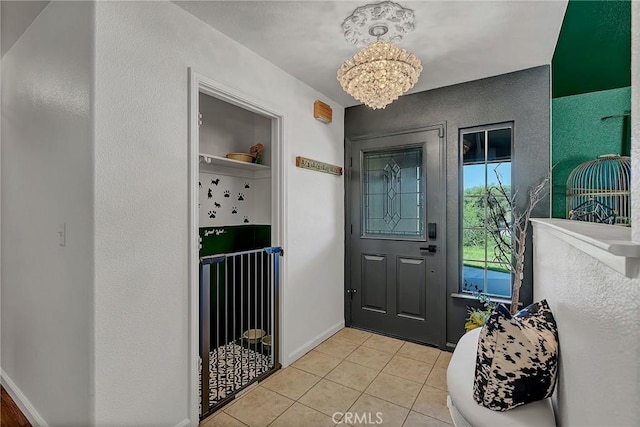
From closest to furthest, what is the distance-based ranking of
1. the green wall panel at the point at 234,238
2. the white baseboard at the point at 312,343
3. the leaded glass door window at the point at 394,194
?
the white baseboard at the point at 312,343
the green wall panel at the point at 234,238
the leaded glass door window at the point at 394,194

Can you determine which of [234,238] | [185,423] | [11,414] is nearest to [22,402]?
[11,414]

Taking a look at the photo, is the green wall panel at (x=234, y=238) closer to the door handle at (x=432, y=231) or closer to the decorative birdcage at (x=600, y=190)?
the door handle at (x=432, y=231)

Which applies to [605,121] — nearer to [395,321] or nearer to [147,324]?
[395,321]

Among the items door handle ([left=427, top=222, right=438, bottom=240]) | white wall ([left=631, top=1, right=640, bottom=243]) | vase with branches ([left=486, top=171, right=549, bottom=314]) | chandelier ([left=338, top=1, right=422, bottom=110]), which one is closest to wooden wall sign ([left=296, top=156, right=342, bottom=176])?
chandelier ([left=338, top=1, right=422, bottom=110])

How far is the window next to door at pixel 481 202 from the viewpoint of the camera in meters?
2.74

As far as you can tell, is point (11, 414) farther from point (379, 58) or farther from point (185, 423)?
point (379, 58)

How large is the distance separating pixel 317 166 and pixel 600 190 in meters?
2.45

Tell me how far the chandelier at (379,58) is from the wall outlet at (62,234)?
5.76 feet

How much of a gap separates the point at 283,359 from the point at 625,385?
2.40m

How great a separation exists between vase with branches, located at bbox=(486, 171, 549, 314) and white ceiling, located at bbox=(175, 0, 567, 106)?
3.21 feet

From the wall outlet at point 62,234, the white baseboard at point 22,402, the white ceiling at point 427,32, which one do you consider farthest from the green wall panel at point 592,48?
the white baseboard at point 22,402

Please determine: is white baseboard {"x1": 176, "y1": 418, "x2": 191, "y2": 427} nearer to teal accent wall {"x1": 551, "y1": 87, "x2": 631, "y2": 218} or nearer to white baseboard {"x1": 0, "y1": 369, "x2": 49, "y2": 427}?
white baseboard {"x1": 0, "y1": 369, "x2": 49, "y2": 427}

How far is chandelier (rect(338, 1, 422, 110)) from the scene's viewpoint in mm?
1727

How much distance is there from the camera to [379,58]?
173 centimetres
